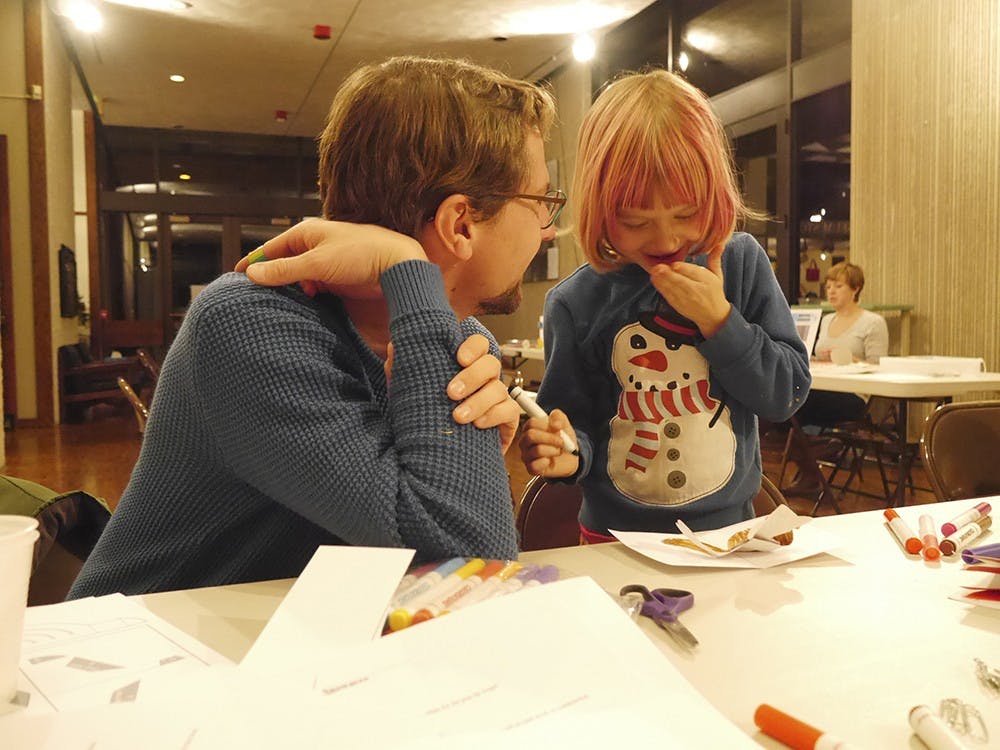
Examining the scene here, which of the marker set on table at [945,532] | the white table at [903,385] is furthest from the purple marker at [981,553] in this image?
the white table at [903,385]

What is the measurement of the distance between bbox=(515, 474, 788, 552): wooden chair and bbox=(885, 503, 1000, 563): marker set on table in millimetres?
232

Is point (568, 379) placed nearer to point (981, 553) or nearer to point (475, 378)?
point (475, 378)

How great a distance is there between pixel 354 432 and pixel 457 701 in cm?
37

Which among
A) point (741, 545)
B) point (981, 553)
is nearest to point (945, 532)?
point (981, 553)

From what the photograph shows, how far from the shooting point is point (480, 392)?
858 mm

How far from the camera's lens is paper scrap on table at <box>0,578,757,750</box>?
1.55 ft

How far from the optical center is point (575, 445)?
3.65 feet

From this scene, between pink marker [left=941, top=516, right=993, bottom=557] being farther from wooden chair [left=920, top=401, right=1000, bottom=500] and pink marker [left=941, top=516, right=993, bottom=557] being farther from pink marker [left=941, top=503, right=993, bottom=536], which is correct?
wooden chair [left=920, top=401, right=1000, bottom=500]

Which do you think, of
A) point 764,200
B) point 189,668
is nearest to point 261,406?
point 189,668

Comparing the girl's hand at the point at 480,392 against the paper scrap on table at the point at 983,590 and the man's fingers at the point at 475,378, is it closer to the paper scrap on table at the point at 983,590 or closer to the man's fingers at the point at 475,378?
the man's fingers at the point at 475,378

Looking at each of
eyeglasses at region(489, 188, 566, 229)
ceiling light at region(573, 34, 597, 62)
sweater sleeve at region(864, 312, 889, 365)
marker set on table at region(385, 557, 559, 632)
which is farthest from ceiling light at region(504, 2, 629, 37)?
marker set on table at region(385, 557, 559, 632)

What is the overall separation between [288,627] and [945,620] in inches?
24.1

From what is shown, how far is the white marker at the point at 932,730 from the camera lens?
515 mm

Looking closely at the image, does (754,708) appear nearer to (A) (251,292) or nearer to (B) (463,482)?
(B) (463,482)
